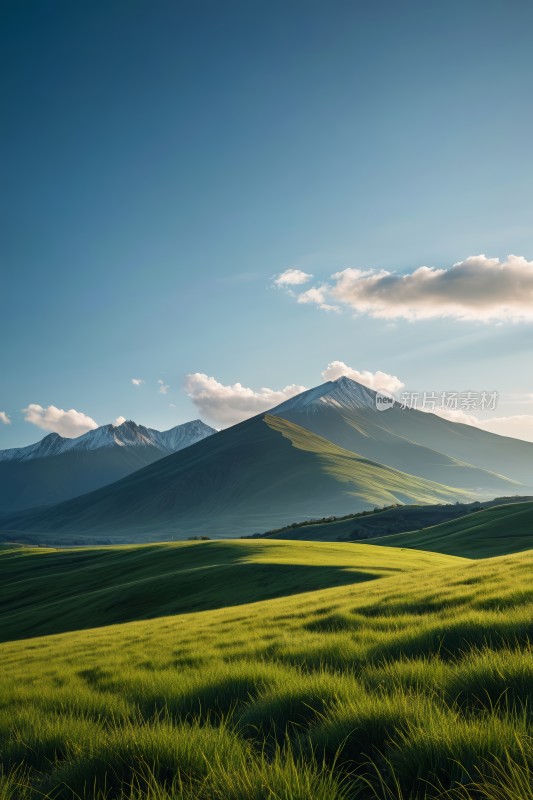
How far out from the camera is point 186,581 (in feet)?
154

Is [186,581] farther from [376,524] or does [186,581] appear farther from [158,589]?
[376,524]

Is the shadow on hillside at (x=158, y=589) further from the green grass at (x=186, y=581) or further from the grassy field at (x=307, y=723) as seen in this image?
the grassy field at (x=307, y=723)

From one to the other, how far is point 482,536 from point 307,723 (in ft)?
261

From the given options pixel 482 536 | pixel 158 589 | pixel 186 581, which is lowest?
pixel 482 536

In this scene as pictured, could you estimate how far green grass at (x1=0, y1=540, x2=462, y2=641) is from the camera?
38.1m

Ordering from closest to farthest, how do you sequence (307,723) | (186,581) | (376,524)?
(307,723), (186,581), (376,524)

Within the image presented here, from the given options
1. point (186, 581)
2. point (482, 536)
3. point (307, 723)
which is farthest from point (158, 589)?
point (482, 536)

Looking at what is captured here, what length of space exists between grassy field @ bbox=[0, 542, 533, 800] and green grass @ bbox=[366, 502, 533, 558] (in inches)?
2334

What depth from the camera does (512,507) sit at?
9244 cm

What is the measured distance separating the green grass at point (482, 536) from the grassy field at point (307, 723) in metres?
59.3

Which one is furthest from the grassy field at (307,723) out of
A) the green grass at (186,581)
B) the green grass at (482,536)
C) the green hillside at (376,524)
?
the green hillside at (376,524)

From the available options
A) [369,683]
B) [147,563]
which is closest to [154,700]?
[369,683]

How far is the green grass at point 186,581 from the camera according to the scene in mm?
38125

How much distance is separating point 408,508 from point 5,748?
17070cm
